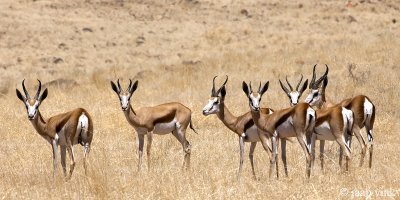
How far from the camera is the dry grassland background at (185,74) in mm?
9195

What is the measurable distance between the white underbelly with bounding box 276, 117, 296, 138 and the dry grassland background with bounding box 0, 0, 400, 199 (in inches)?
26.7

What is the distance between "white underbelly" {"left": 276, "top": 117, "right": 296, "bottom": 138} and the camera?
32.2 ft

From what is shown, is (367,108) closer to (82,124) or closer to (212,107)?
(212,107)

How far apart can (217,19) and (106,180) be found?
96.8ft

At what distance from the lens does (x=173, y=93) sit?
21891 mm

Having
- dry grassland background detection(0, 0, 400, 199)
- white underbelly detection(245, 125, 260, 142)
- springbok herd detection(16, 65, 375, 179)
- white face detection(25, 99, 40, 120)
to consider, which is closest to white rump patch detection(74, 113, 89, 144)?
springbok herd detection(16, 65, 375, 179)

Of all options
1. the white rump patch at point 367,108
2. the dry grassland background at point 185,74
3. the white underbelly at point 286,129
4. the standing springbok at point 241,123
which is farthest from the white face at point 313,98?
the white underbelly at point 286,129

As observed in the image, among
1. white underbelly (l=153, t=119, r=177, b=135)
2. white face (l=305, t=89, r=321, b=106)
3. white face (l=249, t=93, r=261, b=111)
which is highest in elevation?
white face (l=249, t=93, r=261, b=111)

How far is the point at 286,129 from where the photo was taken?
32.4 feet

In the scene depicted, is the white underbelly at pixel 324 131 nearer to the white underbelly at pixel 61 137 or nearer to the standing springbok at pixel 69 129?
the standing springbok at pixel 69 129

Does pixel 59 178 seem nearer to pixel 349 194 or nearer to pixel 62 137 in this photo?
pixel 62 137

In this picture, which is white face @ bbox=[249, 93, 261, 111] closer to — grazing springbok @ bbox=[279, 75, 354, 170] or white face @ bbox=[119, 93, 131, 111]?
grazing springbok @ bbox=[279, 75, 354, 170]

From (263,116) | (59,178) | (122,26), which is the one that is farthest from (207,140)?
(122,26)

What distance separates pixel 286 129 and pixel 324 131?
93 cm
